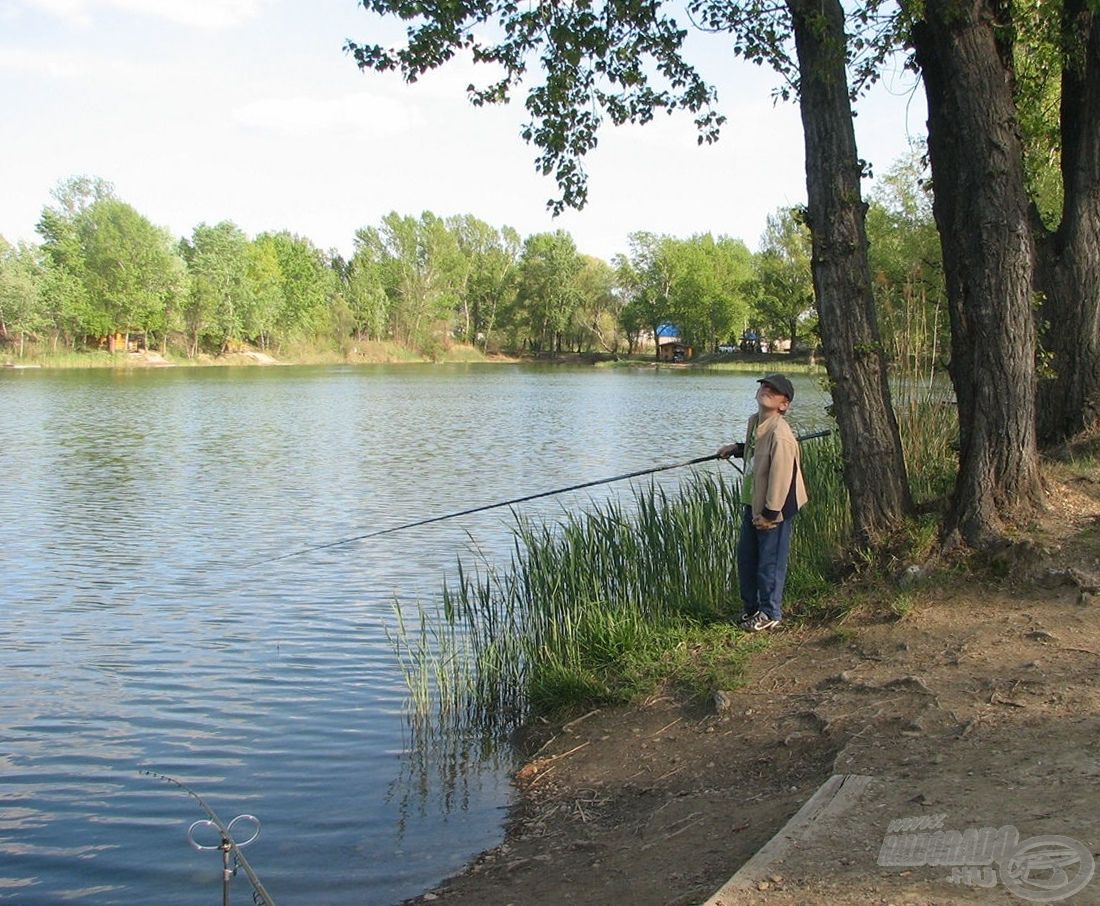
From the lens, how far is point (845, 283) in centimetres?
757

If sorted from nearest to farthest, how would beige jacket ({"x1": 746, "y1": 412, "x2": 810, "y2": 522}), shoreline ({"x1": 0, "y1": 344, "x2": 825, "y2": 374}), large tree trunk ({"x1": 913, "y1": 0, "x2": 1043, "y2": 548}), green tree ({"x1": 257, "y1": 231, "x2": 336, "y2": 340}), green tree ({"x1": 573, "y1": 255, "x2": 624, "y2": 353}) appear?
beige jacket ({"x1": 746, "y1": 412, "x2": 810, "y2": 522}), large tree trunk ({"x1": 913, "y1": 0, "x2": 1043, "y2": 548}), shoreline ({"x1": 0, "y1": 344, "x2": 825, "y2": 374}), green tree ({"x1": 257, "y1": 231, "x2": 336, "y2": 340}), green tree ({"x1": 573, "y1": 255, "x2": 624, "y2": 353})

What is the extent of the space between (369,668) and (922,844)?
563 centimetres

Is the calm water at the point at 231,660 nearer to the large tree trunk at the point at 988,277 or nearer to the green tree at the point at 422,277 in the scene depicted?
the large tree trunk at the point at 988,277

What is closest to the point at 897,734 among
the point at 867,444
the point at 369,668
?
the point at 867,444

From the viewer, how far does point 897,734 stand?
5.43 meters

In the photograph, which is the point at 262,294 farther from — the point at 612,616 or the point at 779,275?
the point at 612,616

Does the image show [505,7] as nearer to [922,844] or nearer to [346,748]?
[346,748]

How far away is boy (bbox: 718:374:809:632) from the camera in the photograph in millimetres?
7234

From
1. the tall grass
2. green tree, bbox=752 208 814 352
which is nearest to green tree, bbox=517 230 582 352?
green tree, bbox=752 208 814 352

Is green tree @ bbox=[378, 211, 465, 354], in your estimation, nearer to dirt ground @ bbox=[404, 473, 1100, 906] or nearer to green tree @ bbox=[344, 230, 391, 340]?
green tree @ bbox=[344, 230, 391, 340]

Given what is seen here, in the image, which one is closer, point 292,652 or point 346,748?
point 346,748

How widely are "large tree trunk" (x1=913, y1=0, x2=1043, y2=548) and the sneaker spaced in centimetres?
133

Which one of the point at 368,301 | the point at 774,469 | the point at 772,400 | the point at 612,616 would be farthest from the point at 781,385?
the point at 368,301

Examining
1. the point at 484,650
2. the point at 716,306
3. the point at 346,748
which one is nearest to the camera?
the point at 346,748
